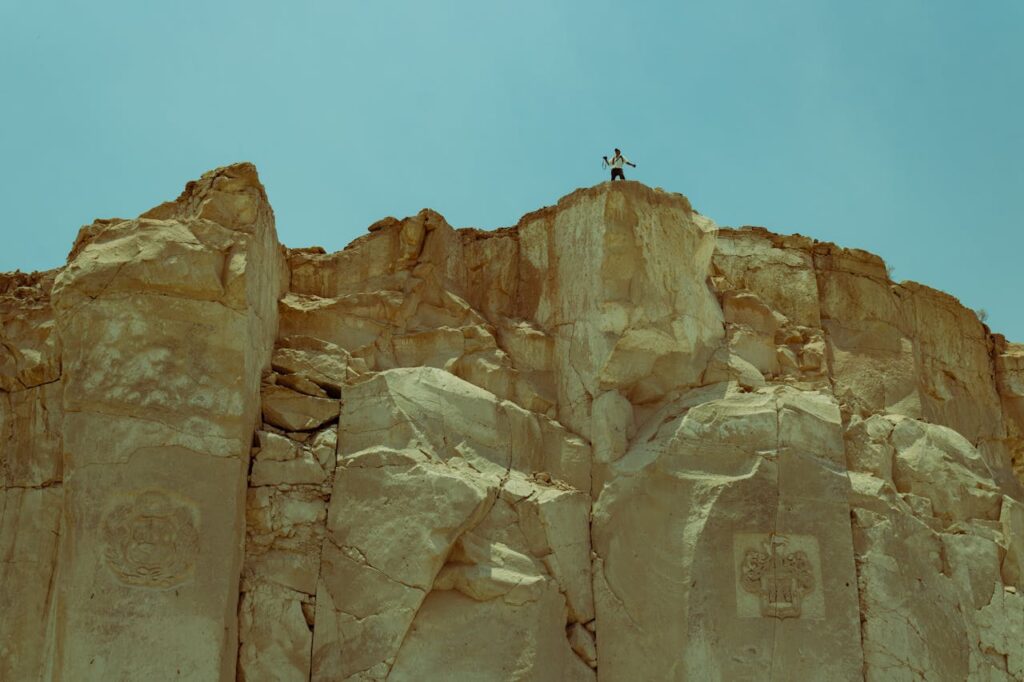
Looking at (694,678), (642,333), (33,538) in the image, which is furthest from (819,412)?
(33,538)

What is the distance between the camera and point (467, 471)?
33.7ft

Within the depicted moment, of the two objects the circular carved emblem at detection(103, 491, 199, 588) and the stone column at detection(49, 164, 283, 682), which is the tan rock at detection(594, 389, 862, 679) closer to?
the stone column at detection(49, 164, 283, 682)

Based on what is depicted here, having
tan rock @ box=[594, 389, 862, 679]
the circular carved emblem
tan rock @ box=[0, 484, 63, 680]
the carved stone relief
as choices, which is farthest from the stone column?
the carved stone relief

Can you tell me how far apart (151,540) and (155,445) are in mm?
702

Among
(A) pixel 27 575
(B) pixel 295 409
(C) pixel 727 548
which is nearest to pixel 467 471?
(B) pixel 295 409

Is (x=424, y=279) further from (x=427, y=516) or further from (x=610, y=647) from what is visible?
(x=610, y=647)

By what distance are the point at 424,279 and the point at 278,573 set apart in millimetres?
3141

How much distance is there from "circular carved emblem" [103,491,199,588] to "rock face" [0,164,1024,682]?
2cm

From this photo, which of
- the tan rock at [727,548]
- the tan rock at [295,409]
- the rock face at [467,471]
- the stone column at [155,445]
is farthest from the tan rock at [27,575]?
the tan rock at [727,548]

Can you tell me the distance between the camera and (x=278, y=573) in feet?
32.1

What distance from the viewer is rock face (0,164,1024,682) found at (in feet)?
30.7

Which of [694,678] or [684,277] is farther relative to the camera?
[684,277]

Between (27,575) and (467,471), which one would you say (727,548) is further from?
(27,575)

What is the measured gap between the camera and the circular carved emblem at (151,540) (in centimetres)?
906
